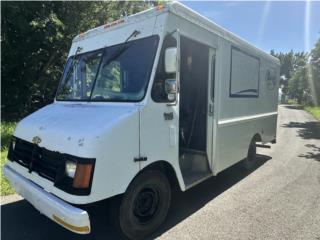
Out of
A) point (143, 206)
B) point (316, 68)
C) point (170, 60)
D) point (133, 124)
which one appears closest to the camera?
point (133, 124)

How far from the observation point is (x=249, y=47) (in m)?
6.05

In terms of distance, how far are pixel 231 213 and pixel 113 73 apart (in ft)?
9.27

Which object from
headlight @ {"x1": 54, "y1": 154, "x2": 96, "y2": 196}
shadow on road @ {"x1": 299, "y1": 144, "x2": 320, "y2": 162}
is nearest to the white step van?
headlight @ {"x1": 54, "y1": 154, "x2": 96, "y2": 196}

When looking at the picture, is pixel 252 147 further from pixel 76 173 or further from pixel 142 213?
pixel 76 173

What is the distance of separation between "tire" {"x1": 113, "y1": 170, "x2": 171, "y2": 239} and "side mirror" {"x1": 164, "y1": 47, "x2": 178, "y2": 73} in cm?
132

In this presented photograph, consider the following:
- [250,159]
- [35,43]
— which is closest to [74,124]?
[250,159]

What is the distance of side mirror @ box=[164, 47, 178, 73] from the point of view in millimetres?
3367

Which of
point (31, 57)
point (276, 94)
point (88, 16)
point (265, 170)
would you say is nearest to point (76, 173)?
point (265, 170)

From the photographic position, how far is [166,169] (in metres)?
3.91

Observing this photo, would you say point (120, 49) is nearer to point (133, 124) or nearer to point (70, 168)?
point (133, 124)

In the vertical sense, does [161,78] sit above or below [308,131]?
above

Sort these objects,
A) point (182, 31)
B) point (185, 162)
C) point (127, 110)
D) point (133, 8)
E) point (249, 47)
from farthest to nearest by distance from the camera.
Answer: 1. point (133, 8)
2. point (249, 47)
3. point (185, 162)
4. point (182, 31)
5. point (127, 110)

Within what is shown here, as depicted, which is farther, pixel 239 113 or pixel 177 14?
pixel 239 113

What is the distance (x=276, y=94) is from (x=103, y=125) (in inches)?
269
